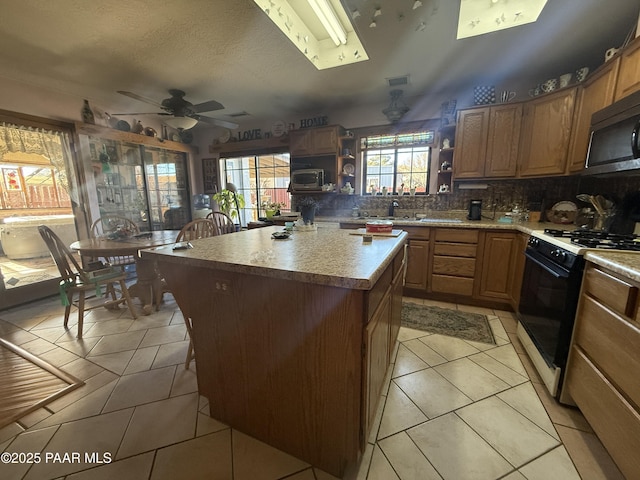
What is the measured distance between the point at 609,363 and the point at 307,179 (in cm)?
340

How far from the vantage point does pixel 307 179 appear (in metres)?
3.84

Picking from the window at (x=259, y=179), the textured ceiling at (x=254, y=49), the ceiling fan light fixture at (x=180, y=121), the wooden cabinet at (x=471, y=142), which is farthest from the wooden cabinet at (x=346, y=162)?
the ceiling fan light fixture at (x=180, y=121)

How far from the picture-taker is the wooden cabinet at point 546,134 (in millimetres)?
2455

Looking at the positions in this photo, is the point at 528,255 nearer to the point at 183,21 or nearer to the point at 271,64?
the point at 271,64

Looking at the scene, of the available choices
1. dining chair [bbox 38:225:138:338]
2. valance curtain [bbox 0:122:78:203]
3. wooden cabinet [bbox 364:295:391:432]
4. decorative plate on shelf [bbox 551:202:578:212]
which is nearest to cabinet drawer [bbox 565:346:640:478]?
wooden cabinet [bbox 364:295:391:432]

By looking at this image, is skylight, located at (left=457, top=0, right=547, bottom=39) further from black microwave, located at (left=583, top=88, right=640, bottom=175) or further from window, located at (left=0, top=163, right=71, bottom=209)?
window, located at (left=0, top=163, right=71, bottom=209)

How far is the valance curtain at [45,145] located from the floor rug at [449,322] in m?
4.50

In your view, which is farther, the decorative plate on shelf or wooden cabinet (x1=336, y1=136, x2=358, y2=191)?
wooden cabinet (x1=336, y1=136, x2=358, y2=191)

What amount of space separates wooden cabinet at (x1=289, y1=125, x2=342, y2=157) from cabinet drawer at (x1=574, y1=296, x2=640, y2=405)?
122 inches

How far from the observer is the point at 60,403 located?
1526mm

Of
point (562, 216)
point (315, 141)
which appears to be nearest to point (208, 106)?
point (315, 141)

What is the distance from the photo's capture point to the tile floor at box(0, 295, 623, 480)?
115 centimetres

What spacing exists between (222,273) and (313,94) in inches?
117

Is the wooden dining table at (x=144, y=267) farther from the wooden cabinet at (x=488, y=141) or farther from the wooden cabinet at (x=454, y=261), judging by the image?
the wooden cabinet at (x=488, y=141)
